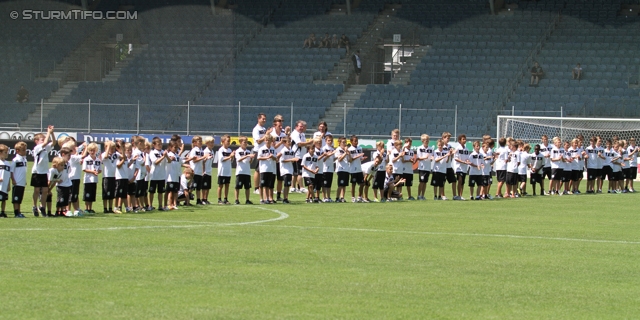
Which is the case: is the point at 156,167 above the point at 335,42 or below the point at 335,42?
below

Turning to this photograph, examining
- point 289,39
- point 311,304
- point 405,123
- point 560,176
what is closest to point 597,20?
point 405,123

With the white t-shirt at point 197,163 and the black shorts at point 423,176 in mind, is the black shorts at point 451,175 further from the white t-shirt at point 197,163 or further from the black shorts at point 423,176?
the white t-shirt at point 197,163

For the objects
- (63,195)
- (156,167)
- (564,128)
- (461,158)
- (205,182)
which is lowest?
(63,195)

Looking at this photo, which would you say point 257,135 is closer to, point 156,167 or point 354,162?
point 354,162

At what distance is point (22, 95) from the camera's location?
4469cm

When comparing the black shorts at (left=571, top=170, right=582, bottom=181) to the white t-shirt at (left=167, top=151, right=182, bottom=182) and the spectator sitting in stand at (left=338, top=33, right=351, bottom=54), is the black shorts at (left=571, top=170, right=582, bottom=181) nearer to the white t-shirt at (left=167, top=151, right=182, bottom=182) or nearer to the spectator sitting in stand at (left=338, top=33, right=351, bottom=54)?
the white t-shirt at (left=167, top=151, right=182, bottom=182)

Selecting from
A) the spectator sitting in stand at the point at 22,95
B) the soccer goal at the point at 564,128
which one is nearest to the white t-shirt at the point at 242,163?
the soccer goal at the point at 564,128

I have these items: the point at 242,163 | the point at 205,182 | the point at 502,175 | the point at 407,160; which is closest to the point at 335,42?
the point at 502,175

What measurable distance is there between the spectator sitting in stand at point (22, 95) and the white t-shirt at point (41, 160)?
29.4 metres

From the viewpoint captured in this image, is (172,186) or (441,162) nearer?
(172,186)

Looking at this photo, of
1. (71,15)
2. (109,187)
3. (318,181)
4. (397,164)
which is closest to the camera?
(109,187)

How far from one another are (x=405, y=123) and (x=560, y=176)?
1174 centimetres

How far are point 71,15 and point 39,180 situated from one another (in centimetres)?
3449

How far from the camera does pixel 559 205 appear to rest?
69.9 feet
